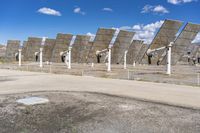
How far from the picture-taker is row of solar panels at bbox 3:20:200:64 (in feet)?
84.5

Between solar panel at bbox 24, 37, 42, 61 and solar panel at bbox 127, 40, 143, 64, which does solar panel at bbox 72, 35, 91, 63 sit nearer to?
solar panel at bbox 127, 40, 143, 64

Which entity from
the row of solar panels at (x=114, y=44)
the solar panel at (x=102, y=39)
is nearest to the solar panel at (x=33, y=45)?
the row of solar panels at (x=114, y=44)

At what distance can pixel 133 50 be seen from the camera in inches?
1478

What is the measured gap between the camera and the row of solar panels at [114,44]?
2575 cm

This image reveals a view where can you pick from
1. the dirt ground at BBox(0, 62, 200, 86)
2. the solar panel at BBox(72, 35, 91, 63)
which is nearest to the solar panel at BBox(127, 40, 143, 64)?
the dirt ground at BBox(0, 62, 200, 86)

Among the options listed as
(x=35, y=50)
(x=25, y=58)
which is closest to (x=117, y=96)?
(x=35, y=50)

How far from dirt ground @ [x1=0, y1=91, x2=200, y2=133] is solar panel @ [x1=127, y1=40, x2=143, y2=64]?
2772 centimetres

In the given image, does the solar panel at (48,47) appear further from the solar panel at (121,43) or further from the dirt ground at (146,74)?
the solar panel at (121,43)

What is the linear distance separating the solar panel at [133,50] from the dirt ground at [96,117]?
27.7m

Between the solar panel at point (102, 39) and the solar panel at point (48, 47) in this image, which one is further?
the solar panel at point (48, 47)

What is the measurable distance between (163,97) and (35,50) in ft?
101

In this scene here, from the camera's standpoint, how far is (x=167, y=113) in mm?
7629

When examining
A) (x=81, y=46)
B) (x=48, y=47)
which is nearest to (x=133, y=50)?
(x=81, y=46)

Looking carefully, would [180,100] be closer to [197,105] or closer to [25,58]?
[197,105]
